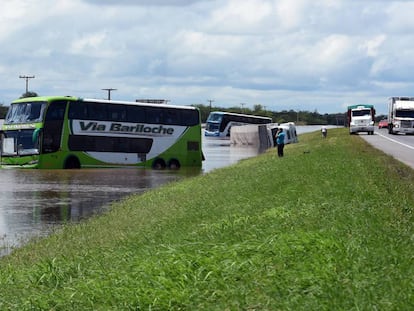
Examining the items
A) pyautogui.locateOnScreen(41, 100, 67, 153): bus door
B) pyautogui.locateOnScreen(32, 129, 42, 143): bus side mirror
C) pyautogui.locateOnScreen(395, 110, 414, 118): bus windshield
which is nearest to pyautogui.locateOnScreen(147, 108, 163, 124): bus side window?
pyautogui.locateOnScreen(41, 100, 67, 153): bus door

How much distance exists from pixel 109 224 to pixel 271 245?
912 cm

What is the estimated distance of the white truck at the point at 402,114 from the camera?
6738 centimetres

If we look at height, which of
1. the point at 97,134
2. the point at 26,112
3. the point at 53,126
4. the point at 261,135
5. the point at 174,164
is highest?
the point at 26,112

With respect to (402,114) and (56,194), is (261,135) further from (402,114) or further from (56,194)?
(56,194)

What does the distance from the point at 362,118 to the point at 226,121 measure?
1610 inches

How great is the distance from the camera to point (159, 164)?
154ft

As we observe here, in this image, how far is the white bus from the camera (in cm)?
11012

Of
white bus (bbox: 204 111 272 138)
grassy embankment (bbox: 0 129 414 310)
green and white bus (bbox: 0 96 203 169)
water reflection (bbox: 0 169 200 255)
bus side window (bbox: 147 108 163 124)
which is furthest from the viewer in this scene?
white bus (bbox: 204 111 272 138)

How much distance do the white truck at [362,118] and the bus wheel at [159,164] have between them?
1147 inches

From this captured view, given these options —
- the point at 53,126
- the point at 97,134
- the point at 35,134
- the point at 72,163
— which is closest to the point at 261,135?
the point at 97,134

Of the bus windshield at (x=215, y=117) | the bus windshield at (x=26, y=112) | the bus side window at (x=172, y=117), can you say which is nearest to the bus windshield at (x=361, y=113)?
the bus side window at (x=172, y=117)

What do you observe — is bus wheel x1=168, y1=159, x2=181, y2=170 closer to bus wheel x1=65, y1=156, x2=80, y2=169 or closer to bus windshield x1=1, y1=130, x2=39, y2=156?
bus wheel x1=65, y1=156, x2=80, y2=169

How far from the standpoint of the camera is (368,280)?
7.39 metres

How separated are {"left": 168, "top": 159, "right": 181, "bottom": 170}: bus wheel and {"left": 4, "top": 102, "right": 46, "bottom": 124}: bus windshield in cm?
837
